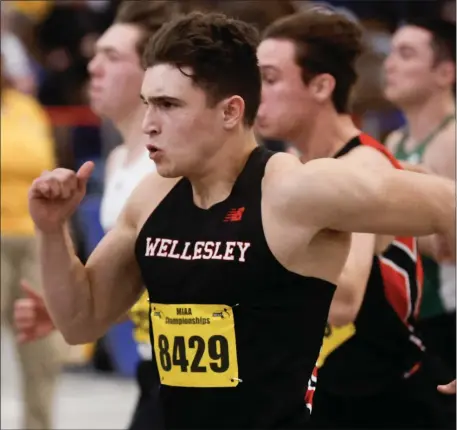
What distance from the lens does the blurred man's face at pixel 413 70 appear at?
604 centimetres

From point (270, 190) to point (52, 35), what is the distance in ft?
25.3

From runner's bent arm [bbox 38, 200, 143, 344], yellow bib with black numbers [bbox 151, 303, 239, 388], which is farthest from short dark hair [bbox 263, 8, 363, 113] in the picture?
yellow bib with black numbers [bbox 151, 303, 239, 388]

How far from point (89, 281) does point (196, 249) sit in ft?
1.38

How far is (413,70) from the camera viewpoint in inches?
240

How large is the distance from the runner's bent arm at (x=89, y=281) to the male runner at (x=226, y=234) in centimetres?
1

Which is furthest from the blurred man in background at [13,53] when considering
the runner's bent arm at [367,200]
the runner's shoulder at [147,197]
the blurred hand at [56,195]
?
the runner's bent arm at [367,200]

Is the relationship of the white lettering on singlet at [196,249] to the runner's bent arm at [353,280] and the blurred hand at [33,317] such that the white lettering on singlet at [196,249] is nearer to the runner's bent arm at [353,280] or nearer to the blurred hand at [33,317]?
the runner's bent arm at [353,280]

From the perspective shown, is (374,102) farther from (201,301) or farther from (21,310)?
(201,301)

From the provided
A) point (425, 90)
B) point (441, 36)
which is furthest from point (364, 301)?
point (441, 36)

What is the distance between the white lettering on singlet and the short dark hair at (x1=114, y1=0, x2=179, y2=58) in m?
1.80

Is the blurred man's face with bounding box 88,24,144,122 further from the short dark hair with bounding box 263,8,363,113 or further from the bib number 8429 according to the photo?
the bib number 8429

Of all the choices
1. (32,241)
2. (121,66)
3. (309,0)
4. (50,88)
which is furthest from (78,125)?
(121,66)

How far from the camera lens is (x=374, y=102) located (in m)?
8.89

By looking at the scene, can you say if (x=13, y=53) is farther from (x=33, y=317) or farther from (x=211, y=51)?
(x=211, y=51)
